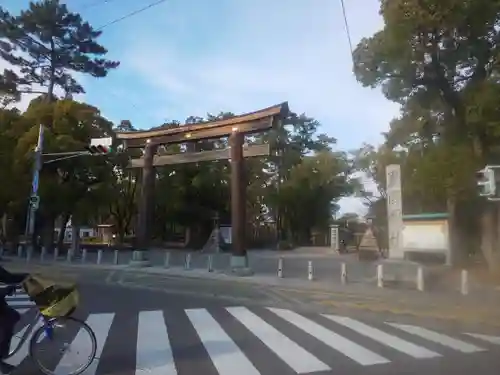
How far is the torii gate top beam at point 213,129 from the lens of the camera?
2005cm

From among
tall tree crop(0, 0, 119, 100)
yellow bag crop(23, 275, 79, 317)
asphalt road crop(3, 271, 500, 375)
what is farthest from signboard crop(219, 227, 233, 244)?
yellow bag crop(23, 275, 79, 317)

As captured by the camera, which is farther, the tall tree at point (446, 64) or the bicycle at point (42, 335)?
the tall tree at point (446, 64)

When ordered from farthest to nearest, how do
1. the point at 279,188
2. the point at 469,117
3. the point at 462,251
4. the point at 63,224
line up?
the point at 279,188, the point at 63,224, the point at 462,251, the point at 469,117

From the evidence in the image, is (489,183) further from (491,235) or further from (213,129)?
(213,129)

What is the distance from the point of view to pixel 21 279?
5230 millimetres

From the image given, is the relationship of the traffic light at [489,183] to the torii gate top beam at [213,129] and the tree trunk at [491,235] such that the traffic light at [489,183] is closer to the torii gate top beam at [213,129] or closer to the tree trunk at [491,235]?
the tree trunk at [491,235]

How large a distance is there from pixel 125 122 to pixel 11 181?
649 inches

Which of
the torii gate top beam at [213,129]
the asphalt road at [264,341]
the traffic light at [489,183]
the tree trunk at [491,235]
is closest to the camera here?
the asphalt road at [264,341]

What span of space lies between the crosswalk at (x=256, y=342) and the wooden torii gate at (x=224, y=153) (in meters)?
11.1

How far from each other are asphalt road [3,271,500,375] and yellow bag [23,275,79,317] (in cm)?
78

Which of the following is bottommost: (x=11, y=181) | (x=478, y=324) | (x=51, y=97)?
(x=478, y=324)

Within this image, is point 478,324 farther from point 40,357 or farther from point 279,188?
point 279,188

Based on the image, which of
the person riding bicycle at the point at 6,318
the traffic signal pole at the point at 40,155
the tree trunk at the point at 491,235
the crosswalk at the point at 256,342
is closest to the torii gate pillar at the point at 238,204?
the traffic signal pole at the point at 40,155

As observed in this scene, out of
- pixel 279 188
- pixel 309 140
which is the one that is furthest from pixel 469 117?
pixel 309 140
